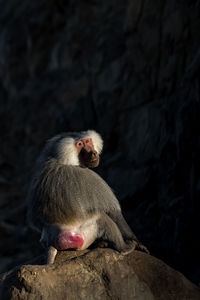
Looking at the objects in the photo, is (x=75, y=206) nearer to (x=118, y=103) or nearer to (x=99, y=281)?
(x=99, y=281)

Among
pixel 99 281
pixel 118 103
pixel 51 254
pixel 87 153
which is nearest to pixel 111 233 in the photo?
pixel 51 254

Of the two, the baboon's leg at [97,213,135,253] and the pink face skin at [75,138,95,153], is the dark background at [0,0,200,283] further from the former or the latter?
the pink face skin at [75,138,95,153]

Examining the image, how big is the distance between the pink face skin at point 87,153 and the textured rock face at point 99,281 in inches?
44.7

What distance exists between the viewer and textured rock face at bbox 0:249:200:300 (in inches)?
154

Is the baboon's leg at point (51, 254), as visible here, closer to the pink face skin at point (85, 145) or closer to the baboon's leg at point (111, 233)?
the baboon's leg at point (111, 233)

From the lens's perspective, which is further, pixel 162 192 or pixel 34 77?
pixel 34 77

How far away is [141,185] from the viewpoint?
25.1 ft

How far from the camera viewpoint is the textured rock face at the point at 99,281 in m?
3.92

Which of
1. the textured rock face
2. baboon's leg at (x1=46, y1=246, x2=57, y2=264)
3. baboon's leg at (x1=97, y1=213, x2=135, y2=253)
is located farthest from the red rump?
the textured rock face

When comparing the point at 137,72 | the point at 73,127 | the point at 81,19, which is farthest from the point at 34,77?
the point at 137,72

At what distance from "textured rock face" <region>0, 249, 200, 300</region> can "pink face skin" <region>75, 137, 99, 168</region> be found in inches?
44.7

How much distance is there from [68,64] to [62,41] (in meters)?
1.01

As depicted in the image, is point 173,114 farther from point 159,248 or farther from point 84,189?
point 84,189

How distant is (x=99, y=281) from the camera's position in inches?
160
